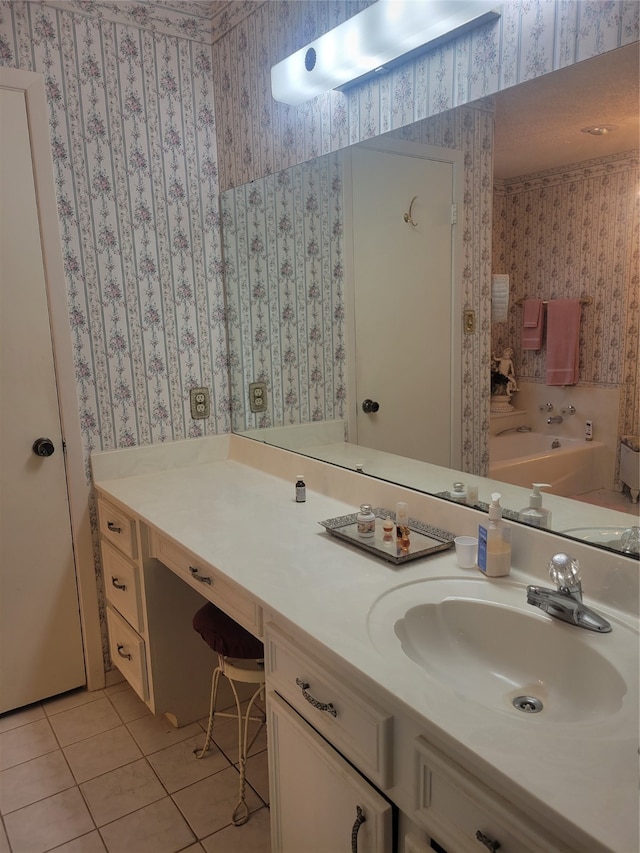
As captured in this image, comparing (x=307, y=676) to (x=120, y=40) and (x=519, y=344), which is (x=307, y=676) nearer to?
(x=519, y=344)

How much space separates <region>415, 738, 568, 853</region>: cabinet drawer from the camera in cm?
77

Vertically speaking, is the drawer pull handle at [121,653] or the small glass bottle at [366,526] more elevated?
the small glass bottle at [366,526]

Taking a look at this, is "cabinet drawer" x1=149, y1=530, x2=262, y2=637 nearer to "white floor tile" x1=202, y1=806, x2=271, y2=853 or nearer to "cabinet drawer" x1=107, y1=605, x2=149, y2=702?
"cabinet drawer" x1=107, y1=605, x2=149, y2=702

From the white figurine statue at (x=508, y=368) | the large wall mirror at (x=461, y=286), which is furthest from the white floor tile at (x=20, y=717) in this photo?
the white figurine statue at (x=508, y=368)

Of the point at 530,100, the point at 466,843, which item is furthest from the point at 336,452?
the point at 466,843

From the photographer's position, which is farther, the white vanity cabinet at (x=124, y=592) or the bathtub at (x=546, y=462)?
the white vanity cabinet at (x=124, y=592)

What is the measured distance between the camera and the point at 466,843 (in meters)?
0.85

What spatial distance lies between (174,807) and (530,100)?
2034 millimetres

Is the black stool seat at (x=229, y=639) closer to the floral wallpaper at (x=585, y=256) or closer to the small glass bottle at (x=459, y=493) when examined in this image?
the small glass bottle at (x=459, y=493)

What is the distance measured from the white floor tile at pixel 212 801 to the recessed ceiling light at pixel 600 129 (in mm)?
1887

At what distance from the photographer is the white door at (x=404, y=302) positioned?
5.11 ft

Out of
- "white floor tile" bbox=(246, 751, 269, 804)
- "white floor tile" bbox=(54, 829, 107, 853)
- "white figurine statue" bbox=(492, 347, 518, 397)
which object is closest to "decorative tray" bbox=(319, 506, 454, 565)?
"white figurine statue" bbox=(492, 347, 518, 397)

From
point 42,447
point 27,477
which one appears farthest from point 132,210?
point 27,477

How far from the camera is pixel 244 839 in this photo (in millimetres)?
1653
